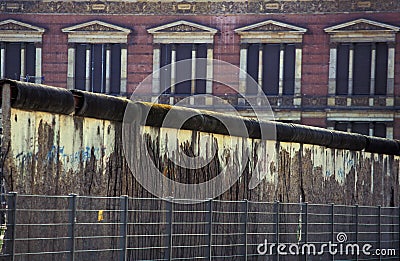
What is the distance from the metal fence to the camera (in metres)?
10.4

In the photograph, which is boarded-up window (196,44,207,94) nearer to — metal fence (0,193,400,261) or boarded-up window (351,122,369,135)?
boarded-up window (351,122,369,135)

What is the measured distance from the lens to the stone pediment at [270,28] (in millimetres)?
51688

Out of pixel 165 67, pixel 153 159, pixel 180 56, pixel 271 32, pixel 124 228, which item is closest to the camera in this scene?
pixel 124 228

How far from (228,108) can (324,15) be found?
20.4 feet

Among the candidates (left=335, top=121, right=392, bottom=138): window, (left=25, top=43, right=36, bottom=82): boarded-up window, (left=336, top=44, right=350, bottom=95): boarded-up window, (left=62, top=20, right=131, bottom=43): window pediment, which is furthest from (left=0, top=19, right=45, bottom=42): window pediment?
(left=335, top=121, right=392, bottom=138): window

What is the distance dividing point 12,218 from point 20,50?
44.5 meters

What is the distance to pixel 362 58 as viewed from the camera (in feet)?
171

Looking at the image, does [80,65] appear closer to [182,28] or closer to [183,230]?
[182,28]

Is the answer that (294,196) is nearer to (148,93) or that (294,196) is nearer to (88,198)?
(88,198)

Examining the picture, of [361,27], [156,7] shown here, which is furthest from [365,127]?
[156,7]

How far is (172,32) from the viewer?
52625 millimetres

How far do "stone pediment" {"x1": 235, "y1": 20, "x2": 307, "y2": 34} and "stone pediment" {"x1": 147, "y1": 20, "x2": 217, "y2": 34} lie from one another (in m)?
1.48

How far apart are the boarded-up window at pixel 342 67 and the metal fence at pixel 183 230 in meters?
32.9

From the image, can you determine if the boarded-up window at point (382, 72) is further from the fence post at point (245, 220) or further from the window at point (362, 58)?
the fence post at point (245, 220)
